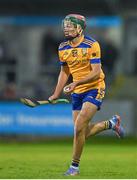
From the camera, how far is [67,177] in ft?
45.9

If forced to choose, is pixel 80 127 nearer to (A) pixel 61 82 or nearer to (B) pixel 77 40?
(A) pixel 61 82

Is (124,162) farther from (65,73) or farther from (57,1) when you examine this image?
(57,1)

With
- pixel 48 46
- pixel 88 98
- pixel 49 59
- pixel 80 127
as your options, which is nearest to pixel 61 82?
pixel 88 98

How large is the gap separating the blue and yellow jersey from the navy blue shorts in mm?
65

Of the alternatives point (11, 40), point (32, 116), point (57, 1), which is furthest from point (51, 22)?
point (32, 116)

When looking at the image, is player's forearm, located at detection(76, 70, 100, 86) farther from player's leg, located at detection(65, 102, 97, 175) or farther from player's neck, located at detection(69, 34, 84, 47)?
player's neck, located at detection(69, 34, 84, 47)

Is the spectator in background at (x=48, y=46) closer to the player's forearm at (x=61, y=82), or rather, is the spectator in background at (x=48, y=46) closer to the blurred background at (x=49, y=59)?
the blurred background at (x=49, y=59)

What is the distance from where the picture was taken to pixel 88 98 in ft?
48.2

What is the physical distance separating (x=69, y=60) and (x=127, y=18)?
22134mm

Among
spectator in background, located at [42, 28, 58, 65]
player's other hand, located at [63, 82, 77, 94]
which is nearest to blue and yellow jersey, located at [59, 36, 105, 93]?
player's other hand, located at [63, 82, 77, 94]

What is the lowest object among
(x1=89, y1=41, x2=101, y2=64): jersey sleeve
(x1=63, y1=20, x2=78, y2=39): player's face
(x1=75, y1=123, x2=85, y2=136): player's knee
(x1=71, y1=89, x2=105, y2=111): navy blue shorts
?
(x1=75, y1=123, x2=85, y2=136): player's knee

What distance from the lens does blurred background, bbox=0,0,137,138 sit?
28.0 m

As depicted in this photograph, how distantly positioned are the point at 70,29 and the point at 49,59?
71.0ft

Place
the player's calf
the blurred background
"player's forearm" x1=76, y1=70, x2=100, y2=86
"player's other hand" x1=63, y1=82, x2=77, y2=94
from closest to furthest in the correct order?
"player's other hand" x1=63, y1=82, x2=77, y2=94 → "player's forearm" x1=76, y1=70, x2=100, y2=86 → the player's calf → the blurred background
